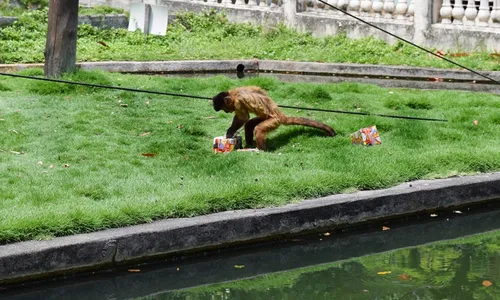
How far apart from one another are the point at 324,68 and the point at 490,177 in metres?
6.59

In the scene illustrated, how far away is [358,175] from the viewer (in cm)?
824

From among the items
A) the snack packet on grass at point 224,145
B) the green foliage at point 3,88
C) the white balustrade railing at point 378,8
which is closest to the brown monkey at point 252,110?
the snack packet on grass at point 224,145

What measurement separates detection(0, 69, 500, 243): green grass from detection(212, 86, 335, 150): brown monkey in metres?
0.26

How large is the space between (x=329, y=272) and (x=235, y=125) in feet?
9.87

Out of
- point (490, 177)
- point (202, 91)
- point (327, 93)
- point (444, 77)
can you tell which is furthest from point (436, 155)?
point (444, 77)

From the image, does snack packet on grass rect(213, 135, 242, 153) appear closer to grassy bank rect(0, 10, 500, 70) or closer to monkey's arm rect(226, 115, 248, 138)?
monkey's arm rect(226, 115, 248, 138)

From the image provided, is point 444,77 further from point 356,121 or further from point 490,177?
point 490,177

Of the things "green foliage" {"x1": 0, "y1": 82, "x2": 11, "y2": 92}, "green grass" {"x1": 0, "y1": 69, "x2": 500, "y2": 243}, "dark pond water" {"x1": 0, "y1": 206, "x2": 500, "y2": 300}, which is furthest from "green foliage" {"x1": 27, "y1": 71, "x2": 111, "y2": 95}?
"dark pond water" {"x1": 0, "y1": 206, "x2": 500, "y2": 300}

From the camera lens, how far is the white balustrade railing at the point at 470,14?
50.0 feet

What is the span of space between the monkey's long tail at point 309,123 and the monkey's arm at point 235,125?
0.43m

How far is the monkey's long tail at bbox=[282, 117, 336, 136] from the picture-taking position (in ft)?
31.6

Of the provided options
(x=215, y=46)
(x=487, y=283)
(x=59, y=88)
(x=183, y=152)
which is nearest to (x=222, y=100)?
(x=183, y=152)

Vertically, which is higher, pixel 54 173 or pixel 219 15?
pixel 219 15

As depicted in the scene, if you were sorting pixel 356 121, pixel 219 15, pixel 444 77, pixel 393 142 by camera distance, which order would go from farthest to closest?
1. pixel 219 15
2. pixel 444 77
3. pixel 356 121
4. pixel 393 142
